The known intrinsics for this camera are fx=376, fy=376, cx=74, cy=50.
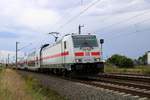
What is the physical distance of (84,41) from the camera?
26.7 m

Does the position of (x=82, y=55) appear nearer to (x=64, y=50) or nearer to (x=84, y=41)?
(x=84, y=41)

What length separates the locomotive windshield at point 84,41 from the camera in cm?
2645

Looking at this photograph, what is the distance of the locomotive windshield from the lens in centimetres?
2645

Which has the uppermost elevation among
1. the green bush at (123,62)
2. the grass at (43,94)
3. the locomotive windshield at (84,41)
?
the locomotive windshield at (84,41)

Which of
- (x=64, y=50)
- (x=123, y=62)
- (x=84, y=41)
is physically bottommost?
(x=123, y=62)

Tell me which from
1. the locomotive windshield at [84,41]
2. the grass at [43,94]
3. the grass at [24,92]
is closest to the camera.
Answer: the grass at [24,92]

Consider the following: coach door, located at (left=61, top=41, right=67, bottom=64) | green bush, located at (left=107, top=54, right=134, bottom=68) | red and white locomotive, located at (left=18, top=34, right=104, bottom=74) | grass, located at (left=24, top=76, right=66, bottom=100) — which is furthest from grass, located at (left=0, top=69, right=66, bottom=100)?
green bush, located at (left=107, top=54, right=134, bottom=68)

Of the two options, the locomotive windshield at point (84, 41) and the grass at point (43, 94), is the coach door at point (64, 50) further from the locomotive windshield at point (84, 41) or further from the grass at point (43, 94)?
the grass at point (43, 94)

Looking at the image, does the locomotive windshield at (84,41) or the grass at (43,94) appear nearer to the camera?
the grass at (43,94)

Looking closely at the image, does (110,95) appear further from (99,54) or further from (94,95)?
(99,54)

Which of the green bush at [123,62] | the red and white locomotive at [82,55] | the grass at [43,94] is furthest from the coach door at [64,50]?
the green bush at [123,62]

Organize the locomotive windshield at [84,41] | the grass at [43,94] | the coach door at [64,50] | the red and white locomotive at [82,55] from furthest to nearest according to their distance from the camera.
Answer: the coach door at [64,50] < the locomotive windshield at [84,41] < the red and white locomotive at [82,55] < the grass at [43,94]

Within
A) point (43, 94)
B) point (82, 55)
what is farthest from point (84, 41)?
point (43, 94)

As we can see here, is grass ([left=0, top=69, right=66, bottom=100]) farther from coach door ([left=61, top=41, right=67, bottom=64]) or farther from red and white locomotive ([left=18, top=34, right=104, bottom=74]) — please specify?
coach door ([left=61, top=41, right=67, bottom=64])
